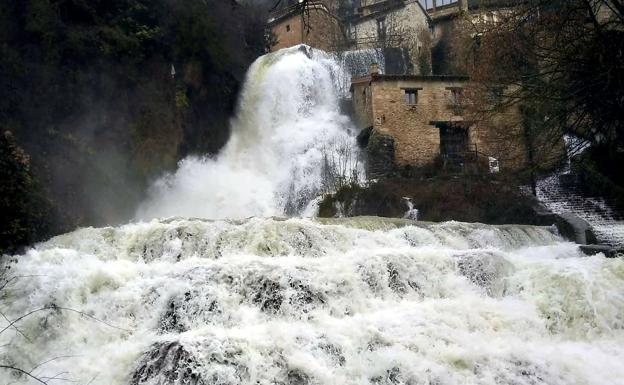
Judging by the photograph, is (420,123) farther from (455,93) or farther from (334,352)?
(334,352)

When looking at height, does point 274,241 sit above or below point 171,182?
below

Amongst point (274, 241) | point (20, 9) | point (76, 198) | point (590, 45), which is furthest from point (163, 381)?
point (20, 9)

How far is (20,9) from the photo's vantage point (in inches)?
614

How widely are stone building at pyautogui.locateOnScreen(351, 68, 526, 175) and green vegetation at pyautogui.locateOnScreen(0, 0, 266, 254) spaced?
655 centimetres

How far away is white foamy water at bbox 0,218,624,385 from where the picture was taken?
223 inches

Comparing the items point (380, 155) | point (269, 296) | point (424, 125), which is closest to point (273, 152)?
point (380, 155)

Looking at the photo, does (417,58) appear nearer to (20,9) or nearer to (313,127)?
(313,127)

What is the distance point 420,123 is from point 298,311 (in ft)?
55.3

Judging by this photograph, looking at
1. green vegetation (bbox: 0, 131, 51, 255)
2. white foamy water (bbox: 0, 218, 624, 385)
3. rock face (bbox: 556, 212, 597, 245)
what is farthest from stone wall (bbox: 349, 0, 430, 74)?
white foamy water (bbox: 0, 218, 624, 385)

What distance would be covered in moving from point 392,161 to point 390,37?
11.3m

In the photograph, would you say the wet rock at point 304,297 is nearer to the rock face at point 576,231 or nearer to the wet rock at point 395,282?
the wet rock at point 395,282

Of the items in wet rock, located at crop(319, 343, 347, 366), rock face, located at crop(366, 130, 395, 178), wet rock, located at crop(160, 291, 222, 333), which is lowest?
wet rock, located at crop(319, 343, 347, 366)

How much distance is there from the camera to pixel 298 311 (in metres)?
6.98

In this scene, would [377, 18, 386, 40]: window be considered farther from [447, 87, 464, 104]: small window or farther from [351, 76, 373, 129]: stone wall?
[447, 87, 464, 104]: small window
